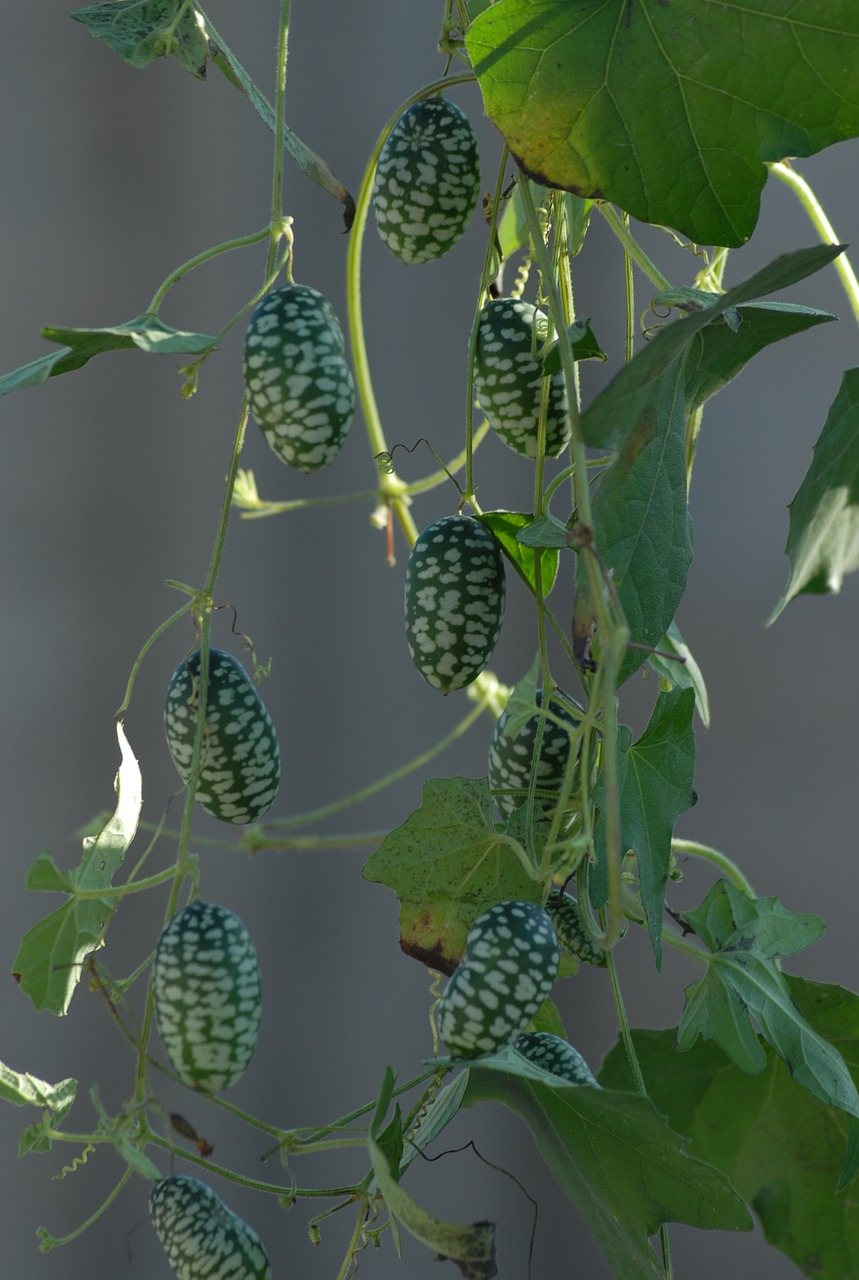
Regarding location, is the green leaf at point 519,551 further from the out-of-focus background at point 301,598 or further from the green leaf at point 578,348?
the out-of-focus background at point 301,598

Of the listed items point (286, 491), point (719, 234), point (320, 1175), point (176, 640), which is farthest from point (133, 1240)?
point (719, 234)

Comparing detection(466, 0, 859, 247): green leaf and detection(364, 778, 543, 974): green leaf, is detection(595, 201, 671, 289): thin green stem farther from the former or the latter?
detection(364, 778, 543, 974): green leaf

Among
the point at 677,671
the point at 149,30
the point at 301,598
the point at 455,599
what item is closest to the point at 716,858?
the point at 677,671

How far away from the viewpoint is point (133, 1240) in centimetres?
143

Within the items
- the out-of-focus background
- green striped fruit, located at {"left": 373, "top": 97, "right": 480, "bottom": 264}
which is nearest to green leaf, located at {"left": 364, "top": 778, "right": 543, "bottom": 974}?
green striped fruit, located at {"left": 373, "top": 97, "right": 480, "bottom": 264}

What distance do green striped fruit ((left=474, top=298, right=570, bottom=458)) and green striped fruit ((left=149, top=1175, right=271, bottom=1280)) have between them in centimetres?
31

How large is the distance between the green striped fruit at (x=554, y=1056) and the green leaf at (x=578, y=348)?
26 cm

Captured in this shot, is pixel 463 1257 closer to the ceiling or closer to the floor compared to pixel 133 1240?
closer to the ceiling

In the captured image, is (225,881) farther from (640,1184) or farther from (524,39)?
(524,39)

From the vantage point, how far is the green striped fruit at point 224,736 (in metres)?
0.47

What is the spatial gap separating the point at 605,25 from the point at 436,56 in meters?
1.18

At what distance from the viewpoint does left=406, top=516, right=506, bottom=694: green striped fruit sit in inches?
18.1

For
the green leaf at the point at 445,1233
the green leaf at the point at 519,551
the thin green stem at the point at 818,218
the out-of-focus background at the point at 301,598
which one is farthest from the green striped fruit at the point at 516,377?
the out-of-focus background at the point at 301,598

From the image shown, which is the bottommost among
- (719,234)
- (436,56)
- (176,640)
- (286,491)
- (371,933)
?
(371,933)
